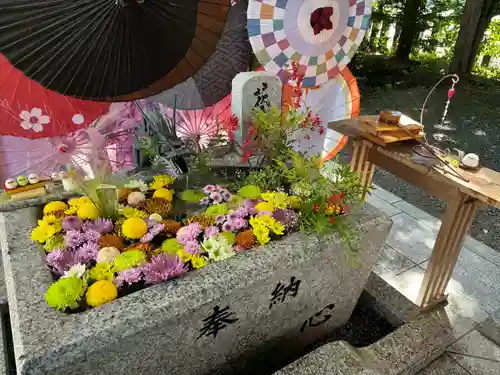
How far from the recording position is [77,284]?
203 cm

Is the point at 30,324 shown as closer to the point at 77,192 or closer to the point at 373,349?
the point at 77,192

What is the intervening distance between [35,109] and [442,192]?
318 cm

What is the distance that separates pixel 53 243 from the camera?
7.66ft

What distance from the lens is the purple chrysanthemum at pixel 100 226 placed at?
246cm

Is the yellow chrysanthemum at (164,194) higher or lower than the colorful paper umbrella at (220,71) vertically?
lower

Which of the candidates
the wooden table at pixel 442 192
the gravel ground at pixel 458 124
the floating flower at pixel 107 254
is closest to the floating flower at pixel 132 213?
the floating flower at pixel 107 254

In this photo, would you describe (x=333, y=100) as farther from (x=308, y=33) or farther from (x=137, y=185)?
(x=137, y=185)

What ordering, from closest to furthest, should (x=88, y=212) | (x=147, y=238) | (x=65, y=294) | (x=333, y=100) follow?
(x=65, y=294) → (x=147, y=238) → (x=88, y=212) → (x=333, y=100)

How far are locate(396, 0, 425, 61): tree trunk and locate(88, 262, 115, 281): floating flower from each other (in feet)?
41.2

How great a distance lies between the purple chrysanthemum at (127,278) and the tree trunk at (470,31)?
11.8 meters

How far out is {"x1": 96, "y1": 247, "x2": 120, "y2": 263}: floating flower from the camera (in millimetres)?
2230

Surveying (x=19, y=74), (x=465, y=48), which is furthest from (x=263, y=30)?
(x=465, y=48)

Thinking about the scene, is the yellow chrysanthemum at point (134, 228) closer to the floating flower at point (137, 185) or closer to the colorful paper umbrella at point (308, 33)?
the floating flower at point (137, 185)

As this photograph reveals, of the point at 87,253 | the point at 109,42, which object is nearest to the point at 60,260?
the point at 87,253
